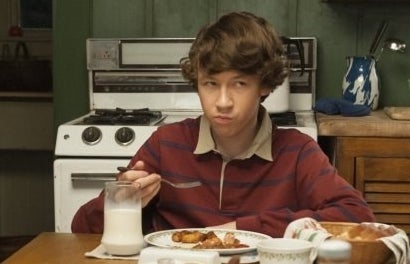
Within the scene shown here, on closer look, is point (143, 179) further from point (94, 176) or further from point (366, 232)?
point (94, 176)

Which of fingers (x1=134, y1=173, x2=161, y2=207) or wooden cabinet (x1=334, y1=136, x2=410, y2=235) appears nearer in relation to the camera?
fingers (x1=134, y1=173, x2=161, y2=207)

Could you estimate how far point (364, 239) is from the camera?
4.35 feet

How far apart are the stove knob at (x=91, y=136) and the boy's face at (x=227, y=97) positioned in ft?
4.09

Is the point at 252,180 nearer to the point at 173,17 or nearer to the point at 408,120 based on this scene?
the point at 408,120

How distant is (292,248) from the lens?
1218 mm

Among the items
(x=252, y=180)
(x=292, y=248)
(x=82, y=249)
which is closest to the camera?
(x=292, y=248)

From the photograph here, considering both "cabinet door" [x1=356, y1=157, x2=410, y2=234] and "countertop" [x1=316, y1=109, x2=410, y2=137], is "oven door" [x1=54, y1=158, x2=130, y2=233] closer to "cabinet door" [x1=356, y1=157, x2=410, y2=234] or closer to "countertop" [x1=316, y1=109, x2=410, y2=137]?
"countertop" [x1=316, y1=109, x2=410, y2=137]

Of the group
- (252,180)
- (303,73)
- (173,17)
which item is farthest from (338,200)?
(173,17)

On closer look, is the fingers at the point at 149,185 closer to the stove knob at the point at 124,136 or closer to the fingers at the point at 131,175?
the fingers at the point at 131,175

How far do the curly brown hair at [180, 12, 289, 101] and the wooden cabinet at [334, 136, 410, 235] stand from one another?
1.15m

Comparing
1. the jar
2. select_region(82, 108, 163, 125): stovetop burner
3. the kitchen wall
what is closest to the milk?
the jar

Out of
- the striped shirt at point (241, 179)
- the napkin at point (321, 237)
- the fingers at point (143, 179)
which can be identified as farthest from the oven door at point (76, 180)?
the napkin at point (321, 237)

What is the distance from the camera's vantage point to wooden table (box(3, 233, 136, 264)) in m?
1.46

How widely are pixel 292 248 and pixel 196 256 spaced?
0.18m
